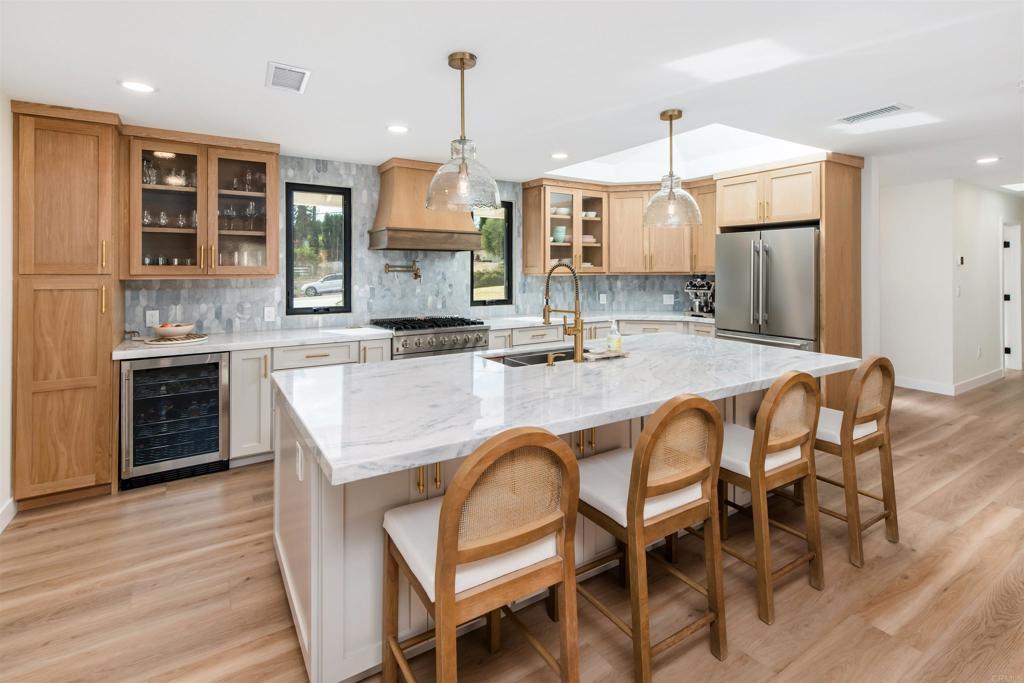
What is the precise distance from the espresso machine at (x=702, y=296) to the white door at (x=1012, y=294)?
176 inches

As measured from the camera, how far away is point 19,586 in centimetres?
239

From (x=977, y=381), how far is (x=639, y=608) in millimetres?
6898

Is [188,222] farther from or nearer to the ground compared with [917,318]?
farther from the ground

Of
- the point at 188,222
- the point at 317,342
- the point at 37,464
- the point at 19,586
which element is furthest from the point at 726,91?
the point at 37,464

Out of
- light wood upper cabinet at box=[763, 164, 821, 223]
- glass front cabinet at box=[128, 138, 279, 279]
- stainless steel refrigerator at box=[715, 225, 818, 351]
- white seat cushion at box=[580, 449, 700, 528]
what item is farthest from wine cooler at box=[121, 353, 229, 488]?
light wood upper cabinet at box=[763, 164, 821, 223]

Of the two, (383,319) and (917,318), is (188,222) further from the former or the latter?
(917,318)

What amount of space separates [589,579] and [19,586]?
2530 mm

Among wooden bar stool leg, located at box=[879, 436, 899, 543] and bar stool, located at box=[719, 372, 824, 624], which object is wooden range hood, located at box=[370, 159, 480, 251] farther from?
wooden bar stool leg, located at box=[879, 436, 899, 543]

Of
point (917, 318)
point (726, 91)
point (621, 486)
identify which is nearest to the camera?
point (621, 486)

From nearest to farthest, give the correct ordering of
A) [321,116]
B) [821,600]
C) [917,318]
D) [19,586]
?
1. [821,600]
2. [19,586]
3. [321,116]
4. [917,318]

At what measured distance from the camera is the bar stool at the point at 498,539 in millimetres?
1328

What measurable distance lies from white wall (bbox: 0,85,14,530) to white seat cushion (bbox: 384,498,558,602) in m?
2.74

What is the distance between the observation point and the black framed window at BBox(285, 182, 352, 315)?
180 inches

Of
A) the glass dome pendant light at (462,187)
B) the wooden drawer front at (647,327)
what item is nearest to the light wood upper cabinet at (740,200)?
the wooden drawer front at (647,327)
